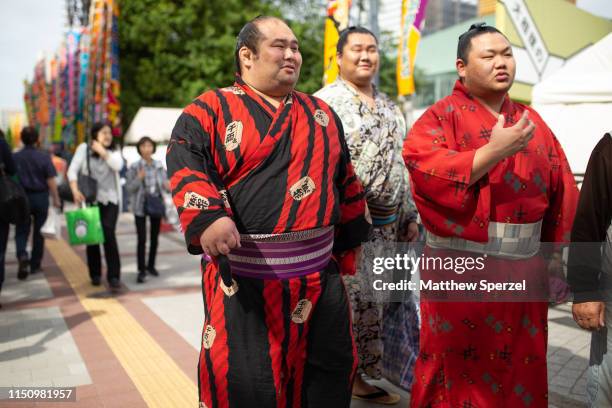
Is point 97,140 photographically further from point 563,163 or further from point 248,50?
point 563,163

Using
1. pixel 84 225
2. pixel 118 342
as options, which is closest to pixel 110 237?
pixel 84 225

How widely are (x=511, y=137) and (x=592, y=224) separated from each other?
541mm

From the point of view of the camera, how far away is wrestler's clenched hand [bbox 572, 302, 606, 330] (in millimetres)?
2035

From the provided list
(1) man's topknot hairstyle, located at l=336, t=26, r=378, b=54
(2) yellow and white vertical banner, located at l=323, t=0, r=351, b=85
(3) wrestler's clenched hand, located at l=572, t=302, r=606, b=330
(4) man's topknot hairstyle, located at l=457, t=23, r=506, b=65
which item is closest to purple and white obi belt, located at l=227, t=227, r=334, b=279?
(4) man's topknot hairstyle, located at l=457, t=23, r=506, b=65

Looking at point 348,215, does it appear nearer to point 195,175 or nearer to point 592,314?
point 195,175

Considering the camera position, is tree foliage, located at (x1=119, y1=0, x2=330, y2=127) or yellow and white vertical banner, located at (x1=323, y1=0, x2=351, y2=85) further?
tree foliage, located at (x1=119, y1=0, x2=330, y2=127)

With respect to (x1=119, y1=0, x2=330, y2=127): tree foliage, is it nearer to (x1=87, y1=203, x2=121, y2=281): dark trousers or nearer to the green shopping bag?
(x1=87, y1=203, x2=121, y2=281): dark trousers

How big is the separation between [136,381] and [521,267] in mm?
2470

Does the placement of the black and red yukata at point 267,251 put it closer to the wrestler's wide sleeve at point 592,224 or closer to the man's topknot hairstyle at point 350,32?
the wrestler's wide sleeve at point 592,224

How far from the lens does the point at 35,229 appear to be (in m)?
6.89

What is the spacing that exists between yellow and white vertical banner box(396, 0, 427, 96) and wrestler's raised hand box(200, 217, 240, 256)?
567 centimetres

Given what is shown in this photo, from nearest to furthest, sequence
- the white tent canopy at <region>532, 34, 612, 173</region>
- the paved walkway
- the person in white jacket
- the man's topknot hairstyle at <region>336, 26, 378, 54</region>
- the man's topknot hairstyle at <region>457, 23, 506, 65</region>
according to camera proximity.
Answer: the man's topknot hairstyle at <region>457, 23, 506, 65</region>, the man's topknot hairstyle at <region>336, 26, 378, 54</region>, the paved walkway, the white tent canopy at <region>532, 34, 612, 173</region>, the person in white jacket

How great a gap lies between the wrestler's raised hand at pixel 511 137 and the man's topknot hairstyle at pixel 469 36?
0.46m

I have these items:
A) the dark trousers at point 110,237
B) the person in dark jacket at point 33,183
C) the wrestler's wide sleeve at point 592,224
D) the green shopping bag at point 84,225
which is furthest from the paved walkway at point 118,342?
the wrestler's wide sleeve at point 592,224
